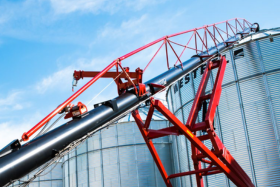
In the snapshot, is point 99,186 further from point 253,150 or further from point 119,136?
point 253,150

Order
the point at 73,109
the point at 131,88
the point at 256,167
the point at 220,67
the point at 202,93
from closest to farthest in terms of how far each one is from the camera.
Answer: the point at 73,109 → the point at 131,88 → the point at 202,93 → the point at 220,67 → the point at 256,167

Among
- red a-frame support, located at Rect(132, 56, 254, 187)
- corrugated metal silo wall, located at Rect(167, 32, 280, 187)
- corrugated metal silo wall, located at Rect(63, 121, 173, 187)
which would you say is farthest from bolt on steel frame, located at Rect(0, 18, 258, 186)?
corrugated metal silo wall, located at Rect(63, 121, 173, 187)

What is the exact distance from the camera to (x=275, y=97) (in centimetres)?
2391

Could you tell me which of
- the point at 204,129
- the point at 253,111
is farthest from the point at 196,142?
the point at 253,111

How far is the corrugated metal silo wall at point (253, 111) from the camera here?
76.1 ft

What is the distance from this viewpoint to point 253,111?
2434 cm

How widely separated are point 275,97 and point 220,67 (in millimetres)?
5946

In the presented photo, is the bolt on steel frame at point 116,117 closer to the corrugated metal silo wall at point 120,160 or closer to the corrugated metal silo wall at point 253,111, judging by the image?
the corrugated metal silo wall at point 253,111

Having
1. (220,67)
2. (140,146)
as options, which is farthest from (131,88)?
(140,146)

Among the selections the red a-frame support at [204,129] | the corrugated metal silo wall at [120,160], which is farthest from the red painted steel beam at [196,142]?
the corrugated metal silo wall at [120,160]

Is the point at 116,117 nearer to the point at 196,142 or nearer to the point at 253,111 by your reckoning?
the point at 196,142

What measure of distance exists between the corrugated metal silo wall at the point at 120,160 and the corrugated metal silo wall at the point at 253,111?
10391 mm

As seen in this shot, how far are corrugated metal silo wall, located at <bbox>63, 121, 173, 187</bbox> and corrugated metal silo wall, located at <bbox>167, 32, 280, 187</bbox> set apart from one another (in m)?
10.4

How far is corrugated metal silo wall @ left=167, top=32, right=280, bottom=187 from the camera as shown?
2320 centimetres
